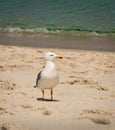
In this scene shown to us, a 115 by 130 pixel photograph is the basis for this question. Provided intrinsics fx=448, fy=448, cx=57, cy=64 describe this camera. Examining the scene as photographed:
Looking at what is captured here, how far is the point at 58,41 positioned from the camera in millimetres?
16656

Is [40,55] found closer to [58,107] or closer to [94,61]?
[94,61]

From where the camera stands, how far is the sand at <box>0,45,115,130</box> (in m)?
5.91

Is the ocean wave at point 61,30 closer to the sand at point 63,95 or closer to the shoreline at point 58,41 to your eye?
the shoreline at point 58,41

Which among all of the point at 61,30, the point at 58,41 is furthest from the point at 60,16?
the point at 58,41

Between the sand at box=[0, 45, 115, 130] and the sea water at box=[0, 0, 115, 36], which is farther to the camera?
the sea water at box=[0, 0, 115, 36]

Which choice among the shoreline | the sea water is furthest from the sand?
the sea water

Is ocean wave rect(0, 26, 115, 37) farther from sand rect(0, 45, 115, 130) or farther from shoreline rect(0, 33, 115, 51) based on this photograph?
sand rect(0, 45, 115, 130)

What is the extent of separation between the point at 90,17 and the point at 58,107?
15908 millimetres

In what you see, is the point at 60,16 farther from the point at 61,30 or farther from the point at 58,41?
the point at 58,41

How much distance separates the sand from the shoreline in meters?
2.72

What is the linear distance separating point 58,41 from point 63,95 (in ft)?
29.3

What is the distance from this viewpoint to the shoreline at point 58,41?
50.4 feet

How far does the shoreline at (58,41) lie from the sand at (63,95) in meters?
2.72

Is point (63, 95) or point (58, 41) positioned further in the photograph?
point (58, 41)
